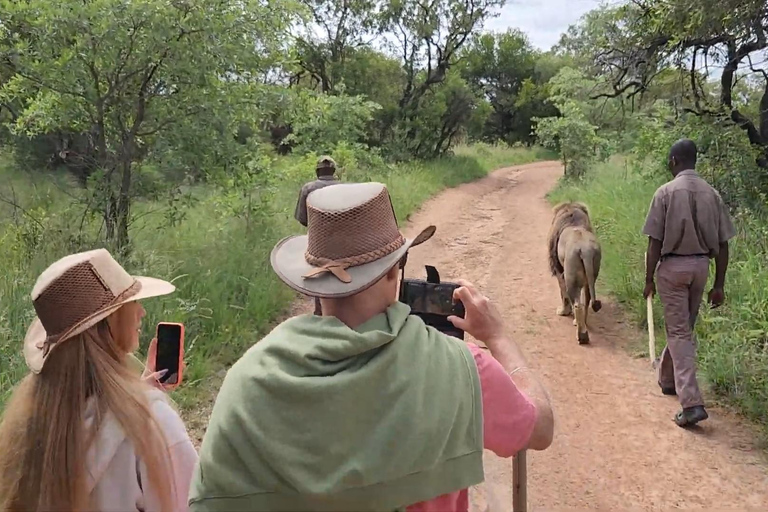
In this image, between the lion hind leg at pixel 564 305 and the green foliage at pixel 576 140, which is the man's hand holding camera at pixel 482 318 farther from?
the green foliage at pixel 576 140

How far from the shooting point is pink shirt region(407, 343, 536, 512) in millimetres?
1559

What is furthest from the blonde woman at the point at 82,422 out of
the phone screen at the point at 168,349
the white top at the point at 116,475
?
the phone screen at the point at 168,349

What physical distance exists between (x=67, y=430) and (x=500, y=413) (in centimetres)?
115

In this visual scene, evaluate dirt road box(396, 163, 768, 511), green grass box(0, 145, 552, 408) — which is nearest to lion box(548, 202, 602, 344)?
dirt road box(396, 163, 768, 511)

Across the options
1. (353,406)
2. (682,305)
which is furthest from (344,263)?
(682,305)

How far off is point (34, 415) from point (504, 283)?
7.49 meters

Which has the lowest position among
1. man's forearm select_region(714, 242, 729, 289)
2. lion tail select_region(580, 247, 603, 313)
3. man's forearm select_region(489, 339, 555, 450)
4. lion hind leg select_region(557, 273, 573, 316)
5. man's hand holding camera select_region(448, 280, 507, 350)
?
lion hind leg select_region(557, 273, 573, 316)

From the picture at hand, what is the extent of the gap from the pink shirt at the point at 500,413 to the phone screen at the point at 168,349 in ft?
4.57

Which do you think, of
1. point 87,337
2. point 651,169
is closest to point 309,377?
point 87,337

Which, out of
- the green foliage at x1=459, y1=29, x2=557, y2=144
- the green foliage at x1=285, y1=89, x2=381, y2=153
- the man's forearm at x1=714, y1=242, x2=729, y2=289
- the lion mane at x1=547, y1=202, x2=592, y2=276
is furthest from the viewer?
the green foliage at x1=459, y1=29, x2=557, y2=144

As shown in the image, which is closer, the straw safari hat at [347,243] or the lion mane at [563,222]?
the straw safari hat at [347,243]

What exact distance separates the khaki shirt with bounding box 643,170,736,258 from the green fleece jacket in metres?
4.18

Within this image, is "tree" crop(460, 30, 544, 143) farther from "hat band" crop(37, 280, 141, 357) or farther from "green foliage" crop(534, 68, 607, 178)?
"hat band" crop(37, 280, 141, 357)

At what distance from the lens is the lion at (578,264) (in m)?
6.91
